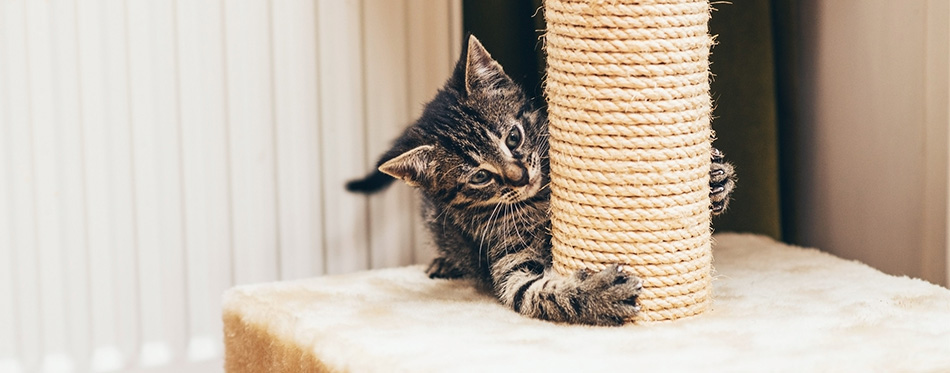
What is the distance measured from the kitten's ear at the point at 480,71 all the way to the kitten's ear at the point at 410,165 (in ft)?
0.36

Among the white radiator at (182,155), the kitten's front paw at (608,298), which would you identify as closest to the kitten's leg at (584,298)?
the kitten's front paw at (608,298)

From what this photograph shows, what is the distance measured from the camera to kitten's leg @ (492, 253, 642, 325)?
1.11m

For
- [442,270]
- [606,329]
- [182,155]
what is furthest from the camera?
[182,155]

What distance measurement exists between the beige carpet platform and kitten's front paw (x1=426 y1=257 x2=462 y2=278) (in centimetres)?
2

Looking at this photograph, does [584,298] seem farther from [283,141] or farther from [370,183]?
[283,141]

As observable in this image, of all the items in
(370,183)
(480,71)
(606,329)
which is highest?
(480,71)

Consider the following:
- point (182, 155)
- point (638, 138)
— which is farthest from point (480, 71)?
Result: point (182, 155)

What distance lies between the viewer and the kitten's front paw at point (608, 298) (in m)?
1.11

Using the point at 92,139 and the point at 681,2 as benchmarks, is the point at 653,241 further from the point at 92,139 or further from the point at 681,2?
the point at 92,139

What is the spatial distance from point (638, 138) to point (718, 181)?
20 centimetres

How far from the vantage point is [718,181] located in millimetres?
1254

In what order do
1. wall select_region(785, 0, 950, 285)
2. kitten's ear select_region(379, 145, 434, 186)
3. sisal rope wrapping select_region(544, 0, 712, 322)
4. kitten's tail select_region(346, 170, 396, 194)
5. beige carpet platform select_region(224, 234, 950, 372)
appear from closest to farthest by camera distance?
1. beige carpet platform select_region(224, 234, 950, 372)
2. sisal rope wrapping select_region(544, 0, 712, 322)
3. kitten's ear select_region(379, 145, 434, 186)
4. wall select_region(785, 0, 950, 285)
5. kitten's tail select_region(346, 170, 396, 194)

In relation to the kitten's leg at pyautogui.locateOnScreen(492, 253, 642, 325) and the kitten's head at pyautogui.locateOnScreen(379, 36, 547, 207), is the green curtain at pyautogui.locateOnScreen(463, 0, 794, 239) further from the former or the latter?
the kitten's leg at pyautogui.locateOnScreen(492, 253, 642, 325)

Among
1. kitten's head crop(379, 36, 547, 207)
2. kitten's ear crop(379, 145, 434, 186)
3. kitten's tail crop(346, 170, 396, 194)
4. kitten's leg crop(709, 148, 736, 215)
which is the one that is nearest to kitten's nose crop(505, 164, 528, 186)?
kitten's head crop(379, 36, 547, 207)
